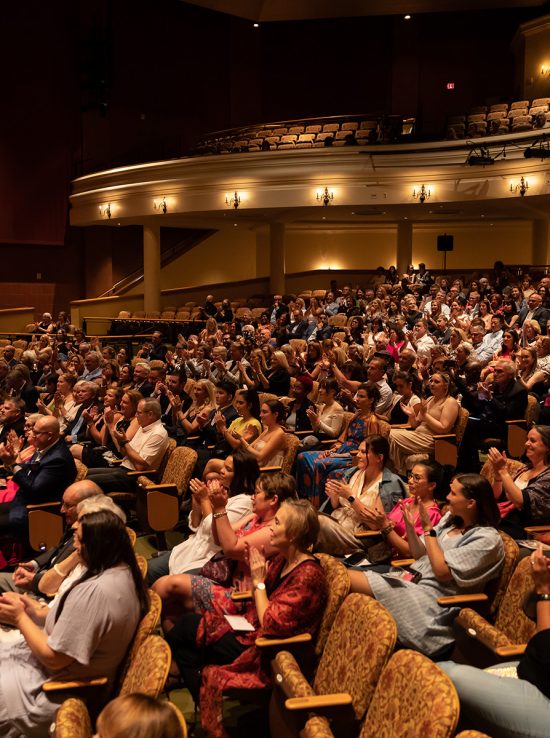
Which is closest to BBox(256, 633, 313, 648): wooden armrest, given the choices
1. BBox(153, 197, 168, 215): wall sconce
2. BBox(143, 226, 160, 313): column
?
BBox(153, 197, 168, 215): wall sconce

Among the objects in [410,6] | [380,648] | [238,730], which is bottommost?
[238,730]

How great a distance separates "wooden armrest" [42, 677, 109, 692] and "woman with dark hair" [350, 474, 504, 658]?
1.04 m

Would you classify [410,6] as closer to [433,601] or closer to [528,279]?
[528,279]

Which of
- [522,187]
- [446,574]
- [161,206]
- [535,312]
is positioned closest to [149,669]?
[446,574]

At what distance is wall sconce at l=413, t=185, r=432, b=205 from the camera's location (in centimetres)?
1544

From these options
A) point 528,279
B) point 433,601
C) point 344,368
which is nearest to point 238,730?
point 433,601

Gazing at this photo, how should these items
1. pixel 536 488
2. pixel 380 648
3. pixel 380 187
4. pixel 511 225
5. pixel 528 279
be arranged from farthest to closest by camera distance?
pixel 511 225 < pixel 380 187 < pixel 528 279 < pixel 536 488 < pixel 380 648

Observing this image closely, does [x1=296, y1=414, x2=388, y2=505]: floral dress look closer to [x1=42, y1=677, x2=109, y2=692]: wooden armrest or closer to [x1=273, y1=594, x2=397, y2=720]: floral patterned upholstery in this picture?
[x1=273, y1=594, x2=397, y2=720]: floral patterned upholstery

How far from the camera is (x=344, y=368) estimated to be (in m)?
6.66

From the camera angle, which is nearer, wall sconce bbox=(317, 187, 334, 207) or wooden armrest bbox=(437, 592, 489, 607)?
wooden armrest bbox=(437, 592, 489, 607)

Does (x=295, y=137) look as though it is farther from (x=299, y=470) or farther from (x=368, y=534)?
(x=368, y=534)

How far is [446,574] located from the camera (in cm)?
291

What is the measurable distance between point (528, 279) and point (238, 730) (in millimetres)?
11334

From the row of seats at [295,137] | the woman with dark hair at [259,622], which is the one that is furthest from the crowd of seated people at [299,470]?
the row of seats at [295,137]
